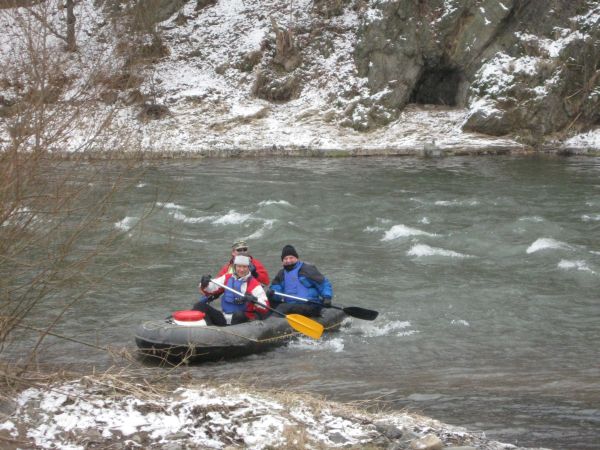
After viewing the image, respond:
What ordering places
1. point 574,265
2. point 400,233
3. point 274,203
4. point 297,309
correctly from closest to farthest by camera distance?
point 297,309, point 574,265, point 400,233, point 274,203

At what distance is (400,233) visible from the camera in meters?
13.7

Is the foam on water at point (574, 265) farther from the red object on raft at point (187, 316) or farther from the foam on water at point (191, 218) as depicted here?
the foam on water at point (191, 218)

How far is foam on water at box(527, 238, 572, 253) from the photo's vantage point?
1216 cm

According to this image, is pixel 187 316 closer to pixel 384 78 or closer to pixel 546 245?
pixel 546 245

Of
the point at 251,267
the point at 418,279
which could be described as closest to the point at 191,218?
the point at 418,279

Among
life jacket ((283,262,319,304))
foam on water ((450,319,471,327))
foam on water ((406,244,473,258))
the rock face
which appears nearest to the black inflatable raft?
life jacket ((283,262,319,304))

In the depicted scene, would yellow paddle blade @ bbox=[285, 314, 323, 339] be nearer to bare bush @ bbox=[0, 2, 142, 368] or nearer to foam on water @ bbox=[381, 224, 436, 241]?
bare bush @ bbox=[0, 2, 142, 368]

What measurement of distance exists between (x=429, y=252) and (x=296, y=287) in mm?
3536

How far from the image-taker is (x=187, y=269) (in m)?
12.0

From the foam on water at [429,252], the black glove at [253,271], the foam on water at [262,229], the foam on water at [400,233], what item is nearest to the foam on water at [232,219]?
the foam on water at [262,229]

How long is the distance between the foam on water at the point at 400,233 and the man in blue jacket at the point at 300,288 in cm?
415

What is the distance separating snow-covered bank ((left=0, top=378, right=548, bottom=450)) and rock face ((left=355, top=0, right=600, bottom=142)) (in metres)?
21.0

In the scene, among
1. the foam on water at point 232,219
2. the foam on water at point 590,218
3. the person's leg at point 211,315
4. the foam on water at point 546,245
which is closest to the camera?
the person's leg at point 211,315

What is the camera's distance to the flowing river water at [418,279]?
652cm
